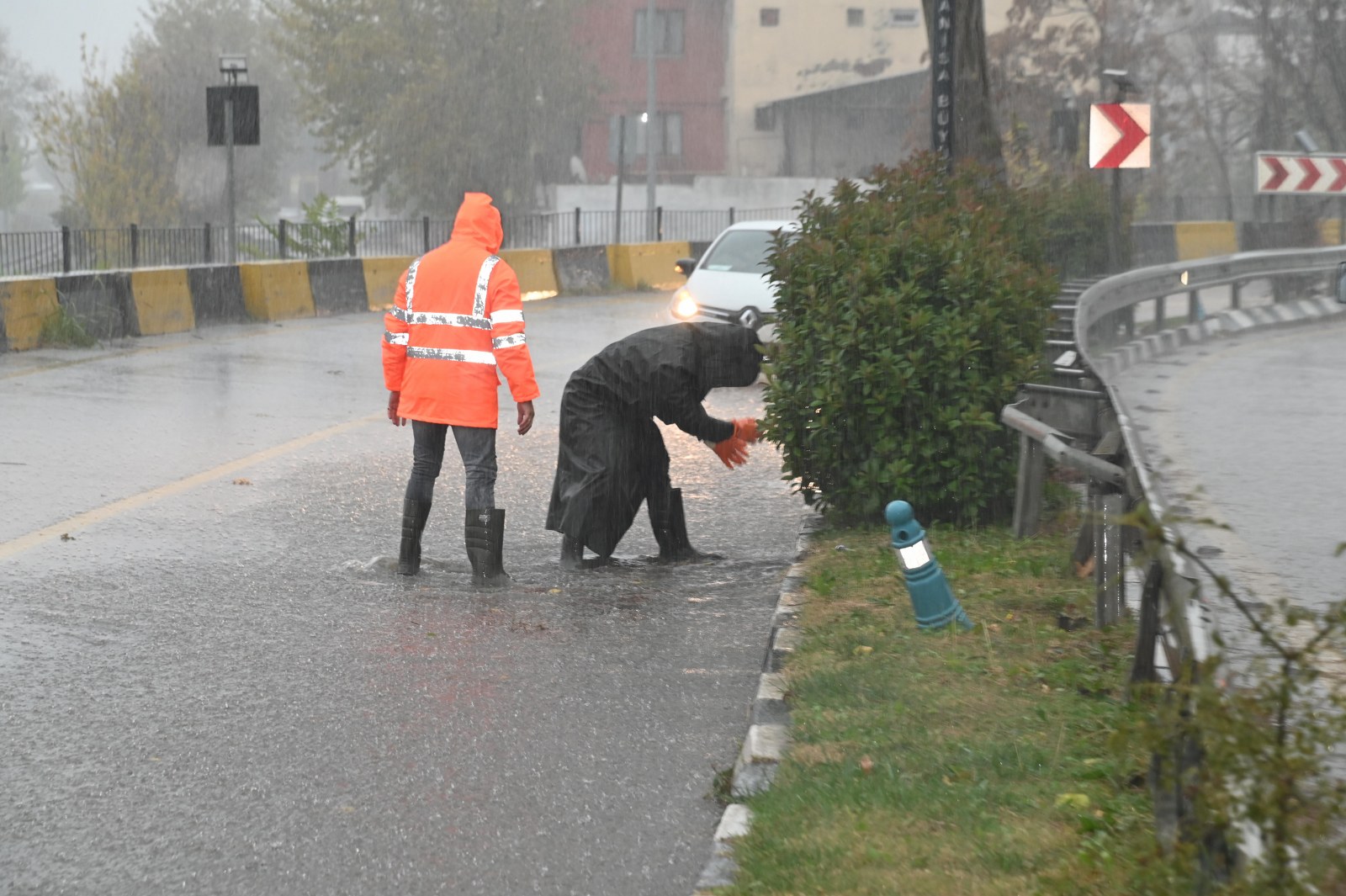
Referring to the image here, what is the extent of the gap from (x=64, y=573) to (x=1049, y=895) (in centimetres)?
527

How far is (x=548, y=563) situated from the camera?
8500 millimetres

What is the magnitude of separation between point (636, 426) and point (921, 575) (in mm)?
2394

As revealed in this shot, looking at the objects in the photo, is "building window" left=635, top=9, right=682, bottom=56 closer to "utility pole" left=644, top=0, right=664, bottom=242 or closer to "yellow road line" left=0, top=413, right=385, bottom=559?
"utility pole" left=644, top=0, right=664, bottom=242

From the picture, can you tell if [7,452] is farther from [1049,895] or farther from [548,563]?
[1049,895]

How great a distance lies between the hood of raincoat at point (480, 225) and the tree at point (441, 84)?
4569 centimetres

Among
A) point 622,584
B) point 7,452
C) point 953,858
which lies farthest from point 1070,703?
point 7,452

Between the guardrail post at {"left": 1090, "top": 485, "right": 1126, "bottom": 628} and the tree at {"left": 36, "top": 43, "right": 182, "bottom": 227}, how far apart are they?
134ft

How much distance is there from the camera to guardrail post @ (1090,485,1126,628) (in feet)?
20.1

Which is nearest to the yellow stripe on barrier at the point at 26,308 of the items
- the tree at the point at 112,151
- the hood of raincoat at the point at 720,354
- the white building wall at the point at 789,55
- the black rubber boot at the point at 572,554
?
the black rubber boot at the point at 572,554

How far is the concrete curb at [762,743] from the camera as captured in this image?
4324mm

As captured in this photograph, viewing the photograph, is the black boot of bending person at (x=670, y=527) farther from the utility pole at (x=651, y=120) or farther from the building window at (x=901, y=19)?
the building window at (x=901, y=19)

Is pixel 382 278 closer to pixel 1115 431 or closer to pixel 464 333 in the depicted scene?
pixel 464 333

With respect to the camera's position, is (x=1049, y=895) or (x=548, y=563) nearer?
(x=1049, y=895)

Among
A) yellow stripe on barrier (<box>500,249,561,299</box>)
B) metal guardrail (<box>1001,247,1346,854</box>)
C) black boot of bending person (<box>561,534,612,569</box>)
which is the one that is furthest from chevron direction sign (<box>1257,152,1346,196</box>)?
black boot of bending person (<box>561,534,612,569</box>)
